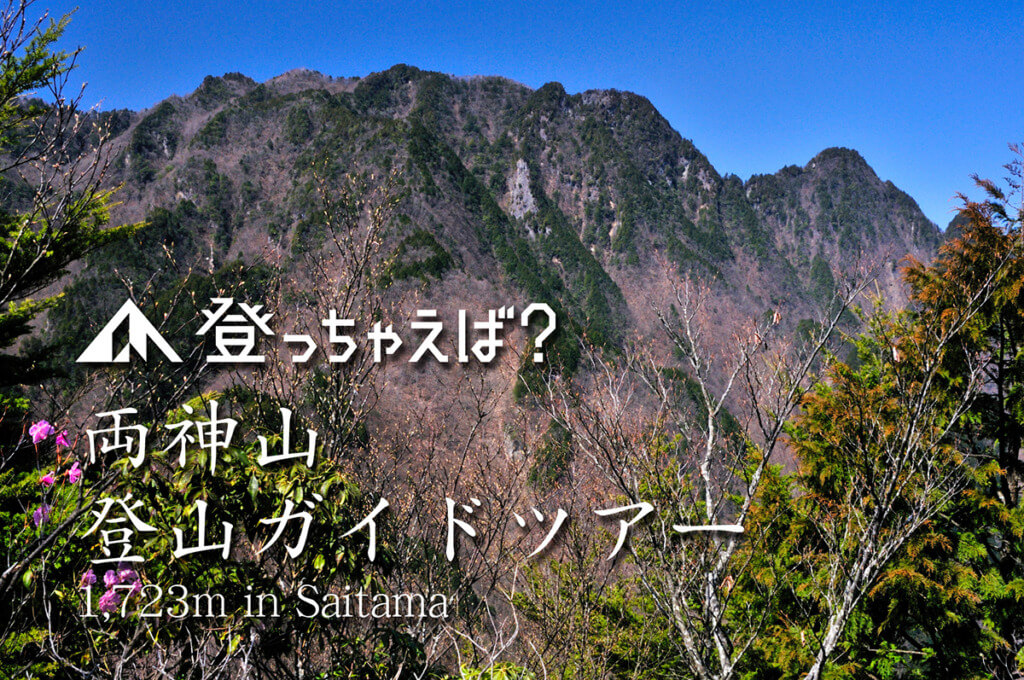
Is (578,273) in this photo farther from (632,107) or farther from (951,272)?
(951,272)

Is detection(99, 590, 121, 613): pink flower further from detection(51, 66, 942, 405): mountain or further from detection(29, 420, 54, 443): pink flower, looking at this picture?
detection(51, 66, 942, 405): mountain

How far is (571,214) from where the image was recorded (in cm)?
9962

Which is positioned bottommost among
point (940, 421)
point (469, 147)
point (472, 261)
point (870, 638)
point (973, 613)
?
point (870, 638)

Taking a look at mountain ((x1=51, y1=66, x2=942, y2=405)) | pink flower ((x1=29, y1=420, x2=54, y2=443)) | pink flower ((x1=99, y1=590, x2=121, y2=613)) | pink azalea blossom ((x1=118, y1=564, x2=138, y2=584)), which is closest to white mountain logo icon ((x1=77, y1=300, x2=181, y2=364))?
pink flower ((x1=29, y1=420, x2=54, y2=443))

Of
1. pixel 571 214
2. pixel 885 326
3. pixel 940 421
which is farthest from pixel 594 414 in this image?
pixel 571 214

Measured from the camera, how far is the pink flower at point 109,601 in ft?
9.28

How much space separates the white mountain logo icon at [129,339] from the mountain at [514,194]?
35.3 m

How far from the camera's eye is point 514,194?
95.9 metres

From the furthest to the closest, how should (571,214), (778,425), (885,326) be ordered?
(571,214) → (885,326) → (778,425)

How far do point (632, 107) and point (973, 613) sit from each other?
A: 124810 mm

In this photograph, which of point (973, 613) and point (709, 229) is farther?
point (709, 229)

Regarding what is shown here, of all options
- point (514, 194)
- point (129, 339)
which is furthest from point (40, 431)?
point (514, 194)

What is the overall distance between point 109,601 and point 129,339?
4.73ft

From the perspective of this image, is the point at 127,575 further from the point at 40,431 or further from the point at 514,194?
the point at 514,194
